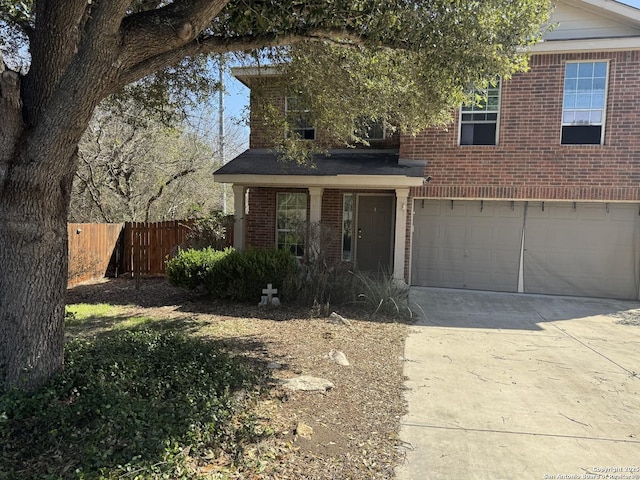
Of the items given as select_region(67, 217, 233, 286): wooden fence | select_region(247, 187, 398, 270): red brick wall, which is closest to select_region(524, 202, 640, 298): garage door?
select_region(247, 187, 398, 270): red brick wall

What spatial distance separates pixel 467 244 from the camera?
34.1ft

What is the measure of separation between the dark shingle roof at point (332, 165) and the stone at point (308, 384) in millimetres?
5579

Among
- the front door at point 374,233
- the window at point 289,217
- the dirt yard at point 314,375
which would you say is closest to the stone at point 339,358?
the dirt yard at point 314,375

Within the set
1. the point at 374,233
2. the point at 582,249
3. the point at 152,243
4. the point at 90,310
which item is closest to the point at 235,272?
the point at 90,310

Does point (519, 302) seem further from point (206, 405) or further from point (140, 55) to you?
point (140, 55)

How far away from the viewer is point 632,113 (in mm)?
9219

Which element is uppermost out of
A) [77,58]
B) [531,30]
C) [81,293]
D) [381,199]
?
[531,30]

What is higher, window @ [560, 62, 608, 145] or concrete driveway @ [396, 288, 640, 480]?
window @ [560, 62, 608, 145]

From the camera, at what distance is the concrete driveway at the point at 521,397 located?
316 centimetres

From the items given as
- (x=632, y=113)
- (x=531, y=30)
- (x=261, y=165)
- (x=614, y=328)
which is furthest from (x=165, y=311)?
(x=632, y=113)

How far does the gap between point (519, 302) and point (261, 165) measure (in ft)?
22.2

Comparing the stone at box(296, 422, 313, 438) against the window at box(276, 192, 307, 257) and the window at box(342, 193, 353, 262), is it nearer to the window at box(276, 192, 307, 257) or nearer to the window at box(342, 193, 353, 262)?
the window at box(342, 193, 353, 262)

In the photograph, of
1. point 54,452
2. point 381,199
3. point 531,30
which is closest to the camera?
point 54,452

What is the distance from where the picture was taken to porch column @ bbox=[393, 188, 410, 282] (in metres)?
A: 9.38
